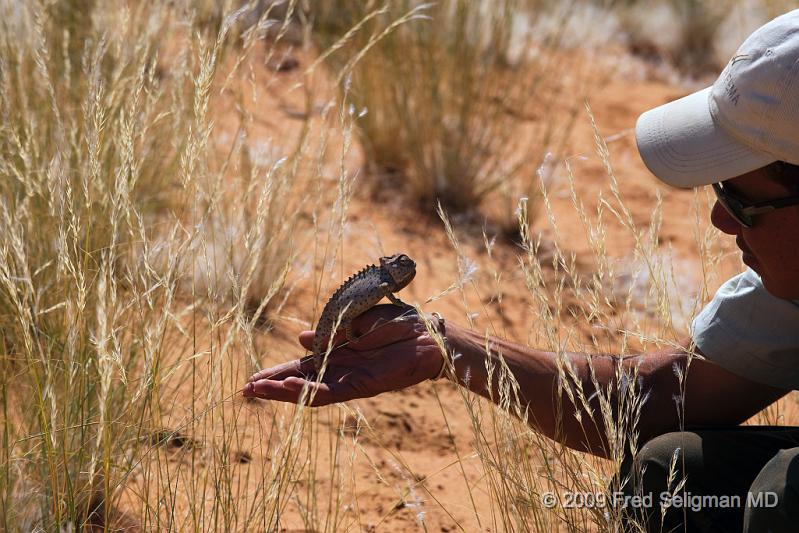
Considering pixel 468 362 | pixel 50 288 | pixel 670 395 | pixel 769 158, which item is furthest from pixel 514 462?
pixel 50 288

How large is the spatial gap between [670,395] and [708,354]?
16 centimetres

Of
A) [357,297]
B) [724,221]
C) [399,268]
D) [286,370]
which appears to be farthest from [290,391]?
[724,221]

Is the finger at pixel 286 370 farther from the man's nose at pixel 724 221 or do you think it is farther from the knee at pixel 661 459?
the man's nose at pixel 724 221

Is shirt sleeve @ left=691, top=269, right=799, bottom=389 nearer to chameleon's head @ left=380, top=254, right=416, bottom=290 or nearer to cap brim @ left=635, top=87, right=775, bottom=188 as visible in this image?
cap brim @ left=635, top=87, right=775, bottom=188

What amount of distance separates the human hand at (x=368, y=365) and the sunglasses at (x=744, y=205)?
2.36ft

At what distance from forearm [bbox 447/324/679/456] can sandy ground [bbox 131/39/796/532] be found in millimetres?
186

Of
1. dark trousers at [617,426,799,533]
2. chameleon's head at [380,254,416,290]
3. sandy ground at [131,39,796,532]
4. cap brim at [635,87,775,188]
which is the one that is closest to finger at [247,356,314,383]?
sandy ground at [131,39,796,532]

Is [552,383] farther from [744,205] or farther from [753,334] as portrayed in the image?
[744,205]

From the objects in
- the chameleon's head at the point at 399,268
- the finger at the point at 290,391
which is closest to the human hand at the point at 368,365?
the finger at the point at 290,391

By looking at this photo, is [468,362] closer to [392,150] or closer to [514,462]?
[514,462]

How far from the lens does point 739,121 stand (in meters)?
1.97

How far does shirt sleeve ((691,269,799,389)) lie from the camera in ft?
7.43

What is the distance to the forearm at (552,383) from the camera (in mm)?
2303

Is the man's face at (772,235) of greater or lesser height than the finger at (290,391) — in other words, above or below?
above
